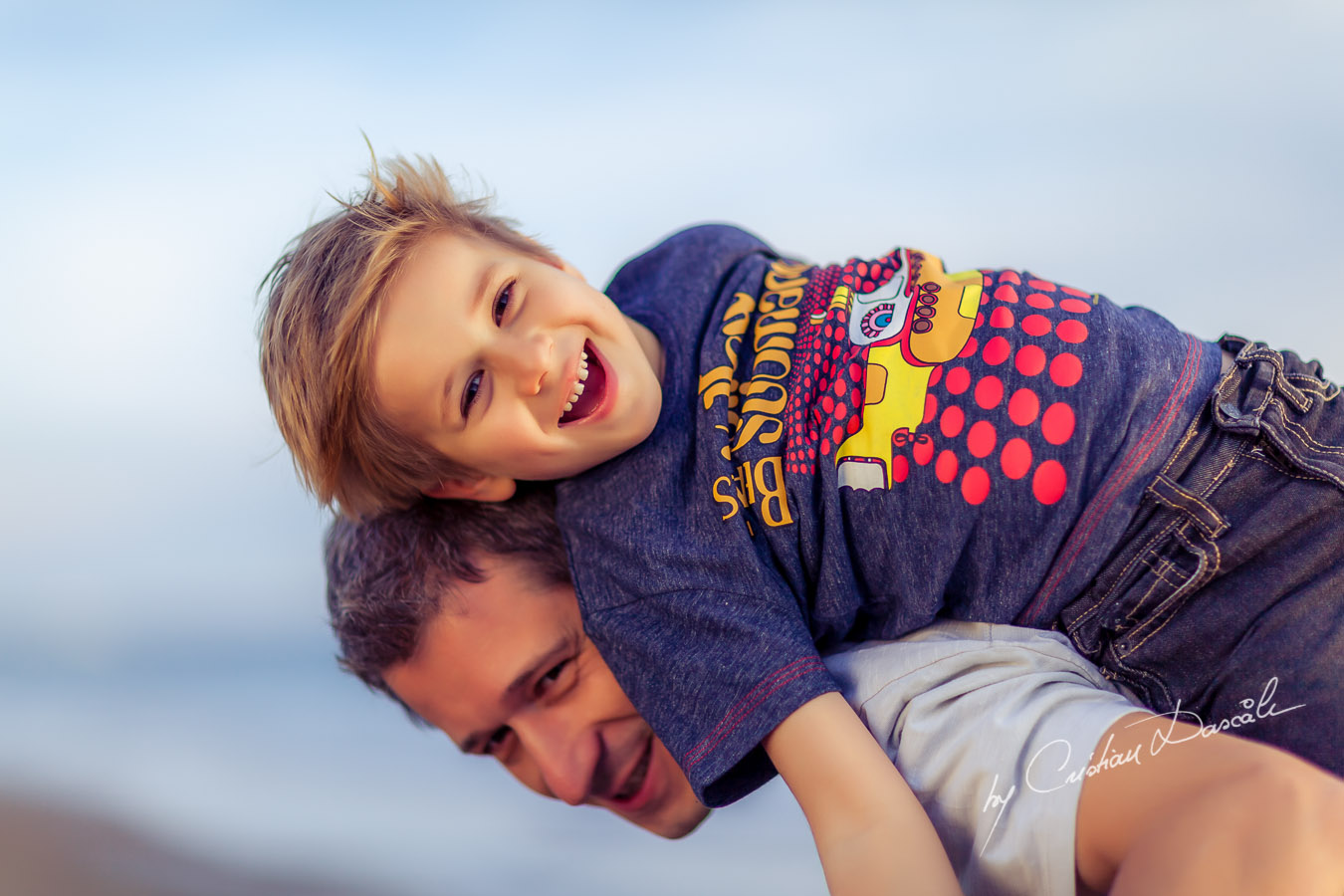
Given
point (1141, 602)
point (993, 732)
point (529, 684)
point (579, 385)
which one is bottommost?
point (529, 684)

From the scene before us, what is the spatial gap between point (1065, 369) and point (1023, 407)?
0.20ft

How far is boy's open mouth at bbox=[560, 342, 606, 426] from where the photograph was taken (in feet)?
3.55

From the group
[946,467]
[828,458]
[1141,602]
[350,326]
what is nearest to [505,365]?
[350,326]

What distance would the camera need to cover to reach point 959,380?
1.02 metres

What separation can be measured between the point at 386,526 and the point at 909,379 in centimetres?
75

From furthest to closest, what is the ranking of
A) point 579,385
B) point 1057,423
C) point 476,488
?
point 476,488
point 579,385
point 1057,423

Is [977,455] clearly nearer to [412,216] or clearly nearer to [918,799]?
[918,799]

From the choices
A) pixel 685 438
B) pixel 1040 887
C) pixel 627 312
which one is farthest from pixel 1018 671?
pixel 627 312

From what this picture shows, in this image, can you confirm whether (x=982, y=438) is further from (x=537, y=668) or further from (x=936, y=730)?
(x=537, y=668)

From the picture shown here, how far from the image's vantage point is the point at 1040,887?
0.86 metres

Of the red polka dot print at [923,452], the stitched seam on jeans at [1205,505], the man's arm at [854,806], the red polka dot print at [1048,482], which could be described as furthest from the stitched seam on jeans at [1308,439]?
the man's arm at [854,806]

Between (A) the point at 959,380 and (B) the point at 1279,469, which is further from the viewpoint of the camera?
(A) the point at 959,380

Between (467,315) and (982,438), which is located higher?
(467,315)

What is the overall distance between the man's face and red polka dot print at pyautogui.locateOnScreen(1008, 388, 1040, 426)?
629mm
